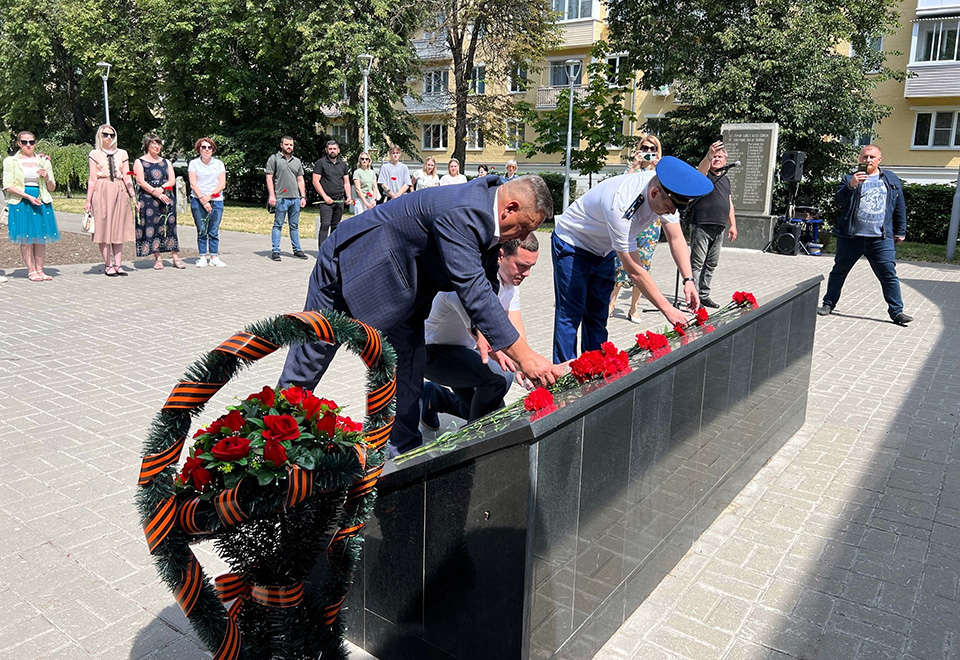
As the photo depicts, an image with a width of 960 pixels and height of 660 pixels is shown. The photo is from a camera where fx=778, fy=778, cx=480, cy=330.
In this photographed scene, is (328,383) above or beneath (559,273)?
beneath

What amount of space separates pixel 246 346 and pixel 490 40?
32845 millimetres

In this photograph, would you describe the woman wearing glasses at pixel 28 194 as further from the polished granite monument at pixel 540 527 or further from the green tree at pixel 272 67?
the green tree at pixel 272 67

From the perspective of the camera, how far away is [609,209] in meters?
4.96

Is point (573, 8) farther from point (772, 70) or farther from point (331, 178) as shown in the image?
point (331, 178)

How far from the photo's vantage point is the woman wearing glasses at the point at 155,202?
11586 millimetres

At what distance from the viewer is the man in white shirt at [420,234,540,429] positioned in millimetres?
4332

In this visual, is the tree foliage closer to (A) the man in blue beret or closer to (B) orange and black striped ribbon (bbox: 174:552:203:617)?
(A) the man in blue beret

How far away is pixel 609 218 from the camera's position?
4.95 m

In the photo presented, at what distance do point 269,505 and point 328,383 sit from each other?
4643 mm

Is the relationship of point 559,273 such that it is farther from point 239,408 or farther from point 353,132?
point 353,132

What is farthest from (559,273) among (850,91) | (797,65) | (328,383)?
(850,91)

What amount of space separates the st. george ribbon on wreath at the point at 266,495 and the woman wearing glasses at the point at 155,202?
10679mm

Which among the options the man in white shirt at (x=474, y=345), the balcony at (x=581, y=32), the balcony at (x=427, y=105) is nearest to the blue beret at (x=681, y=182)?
the man in white shirt at (x=474, y=345)

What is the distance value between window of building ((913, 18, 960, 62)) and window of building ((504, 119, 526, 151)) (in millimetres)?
17155
